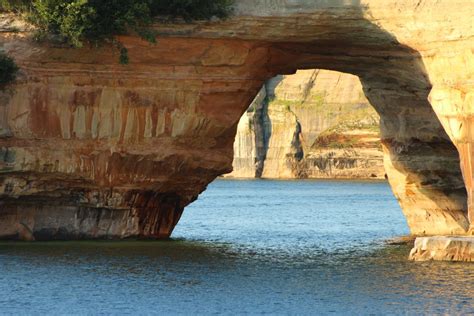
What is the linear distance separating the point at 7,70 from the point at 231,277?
10.7 meters

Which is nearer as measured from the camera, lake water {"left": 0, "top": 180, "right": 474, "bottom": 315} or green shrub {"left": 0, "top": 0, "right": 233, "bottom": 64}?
lake water {"left": 0, "top": 180, "right": 474, "bottom": 315}

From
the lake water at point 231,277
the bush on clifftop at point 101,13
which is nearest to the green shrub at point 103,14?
the bush on clifftop at point 101,13

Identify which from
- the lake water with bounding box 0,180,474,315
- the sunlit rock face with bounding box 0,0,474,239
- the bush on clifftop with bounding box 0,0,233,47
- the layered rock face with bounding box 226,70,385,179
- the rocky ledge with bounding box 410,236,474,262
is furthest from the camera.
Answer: the layered rock face with bounding box 226,70,385,179

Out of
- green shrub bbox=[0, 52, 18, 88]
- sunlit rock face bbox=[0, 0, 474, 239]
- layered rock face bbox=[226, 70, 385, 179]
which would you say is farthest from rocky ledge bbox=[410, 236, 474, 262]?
layered rock face bbox=[226, 70, 385, 179]

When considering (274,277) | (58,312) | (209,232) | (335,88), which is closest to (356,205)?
(209,232)

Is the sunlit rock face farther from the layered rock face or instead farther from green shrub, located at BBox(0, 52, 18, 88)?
the layered rock face

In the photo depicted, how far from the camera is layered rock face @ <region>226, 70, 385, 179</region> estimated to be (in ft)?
446

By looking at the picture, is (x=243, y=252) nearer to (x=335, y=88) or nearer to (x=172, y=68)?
(x=172, y=68)

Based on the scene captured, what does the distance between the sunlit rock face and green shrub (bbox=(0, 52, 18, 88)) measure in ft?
1.26

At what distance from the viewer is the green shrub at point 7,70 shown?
141 ft

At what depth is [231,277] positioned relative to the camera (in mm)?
37750

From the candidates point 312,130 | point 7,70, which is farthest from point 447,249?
point 312,130

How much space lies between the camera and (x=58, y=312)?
31750 millimetres

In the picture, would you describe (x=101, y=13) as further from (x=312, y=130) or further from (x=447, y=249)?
(x=312, y=130)
